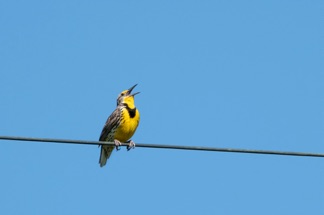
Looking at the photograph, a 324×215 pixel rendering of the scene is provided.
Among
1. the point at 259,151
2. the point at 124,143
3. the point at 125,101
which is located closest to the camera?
the point at 259,151

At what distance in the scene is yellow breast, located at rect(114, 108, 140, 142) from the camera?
13.6m

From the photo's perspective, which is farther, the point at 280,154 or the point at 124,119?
the point at 124,119

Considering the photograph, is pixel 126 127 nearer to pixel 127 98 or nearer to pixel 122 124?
pixel 122 124

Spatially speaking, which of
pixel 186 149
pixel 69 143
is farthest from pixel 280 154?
pixel 69 143

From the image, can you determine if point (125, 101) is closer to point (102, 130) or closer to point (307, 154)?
point (102, 130)

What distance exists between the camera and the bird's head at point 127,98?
14266 millimetres

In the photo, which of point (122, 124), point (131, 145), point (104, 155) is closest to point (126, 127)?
point (122, 124)

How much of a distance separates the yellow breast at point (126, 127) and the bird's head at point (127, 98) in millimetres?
403

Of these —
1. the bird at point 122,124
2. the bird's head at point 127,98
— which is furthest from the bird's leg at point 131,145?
Result: the bird's head at point 127,98

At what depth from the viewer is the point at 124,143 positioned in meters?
13.3

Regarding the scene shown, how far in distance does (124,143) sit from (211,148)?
15.1 feet

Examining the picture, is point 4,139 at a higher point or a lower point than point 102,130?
lower

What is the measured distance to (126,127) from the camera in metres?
13.6

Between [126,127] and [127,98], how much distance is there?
985 mm
